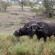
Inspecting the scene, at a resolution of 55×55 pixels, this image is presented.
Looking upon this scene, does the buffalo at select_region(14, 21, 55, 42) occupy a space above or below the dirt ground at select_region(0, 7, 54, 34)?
above

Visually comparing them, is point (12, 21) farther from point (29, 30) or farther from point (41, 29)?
point (41, 29)

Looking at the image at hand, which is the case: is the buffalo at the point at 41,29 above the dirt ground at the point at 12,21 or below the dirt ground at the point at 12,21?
above

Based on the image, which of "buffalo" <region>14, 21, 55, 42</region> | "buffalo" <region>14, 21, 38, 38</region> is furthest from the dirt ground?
"buffalo" <region>14, 21, 55, 42</region>

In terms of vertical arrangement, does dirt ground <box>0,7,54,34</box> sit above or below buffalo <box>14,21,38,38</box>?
below

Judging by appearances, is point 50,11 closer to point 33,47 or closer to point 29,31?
point 29,31

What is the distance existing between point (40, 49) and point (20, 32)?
4168 millimetres

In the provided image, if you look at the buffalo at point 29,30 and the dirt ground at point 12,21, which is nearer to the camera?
the buffalo at point 29,30

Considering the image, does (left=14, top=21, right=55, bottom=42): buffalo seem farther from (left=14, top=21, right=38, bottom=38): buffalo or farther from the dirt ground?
the dirt ground


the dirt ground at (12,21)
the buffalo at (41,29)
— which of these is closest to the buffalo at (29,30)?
the buffalo at (41,29)

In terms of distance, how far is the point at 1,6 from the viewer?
1393 inches

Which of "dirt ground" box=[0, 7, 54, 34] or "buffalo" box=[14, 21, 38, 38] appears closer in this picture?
"buffalo" box=[14, 21, 38, 38]

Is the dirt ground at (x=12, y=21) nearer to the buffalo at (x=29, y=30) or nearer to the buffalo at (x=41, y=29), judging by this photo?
the buffalo at (x=29, y=30)

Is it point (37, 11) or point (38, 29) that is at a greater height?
point (38, 29)

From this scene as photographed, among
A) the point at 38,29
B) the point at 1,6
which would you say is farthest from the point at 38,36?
the point at 1,6
